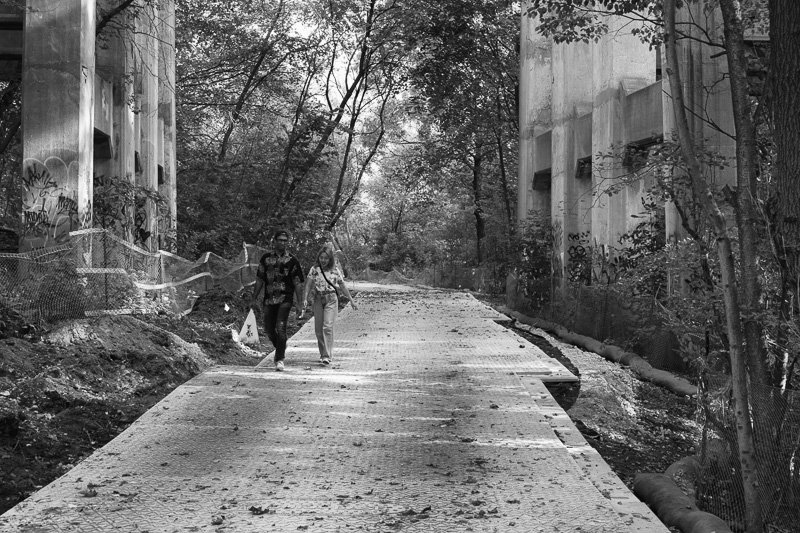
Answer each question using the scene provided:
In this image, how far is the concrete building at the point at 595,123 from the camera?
52.7 ft

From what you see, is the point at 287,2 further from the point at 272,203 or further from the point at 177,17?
the point at 272,203

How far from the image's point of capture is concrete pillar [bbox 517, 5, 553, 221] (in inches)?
1288

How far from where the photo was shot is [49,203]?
1559 cm

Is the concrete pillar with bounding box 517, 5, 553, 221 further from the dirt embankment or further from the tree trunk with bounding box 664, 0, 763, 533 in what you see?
the tree trunk with bounding box 664, 0, 763, 533

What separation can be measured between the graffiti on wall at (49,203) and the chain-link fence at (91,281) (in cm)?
99

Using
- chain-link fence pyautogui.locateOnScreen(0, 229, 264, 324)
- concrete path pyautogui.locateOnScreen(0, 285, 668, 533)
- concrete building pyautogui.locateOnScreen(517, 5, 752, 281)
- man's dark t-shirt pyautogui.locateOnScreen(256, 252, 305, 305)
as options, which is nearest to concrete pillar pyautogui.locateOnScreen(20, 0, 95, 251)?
chain-link fence pyautogui.locateOnScreen(0, 229, 264, 324)

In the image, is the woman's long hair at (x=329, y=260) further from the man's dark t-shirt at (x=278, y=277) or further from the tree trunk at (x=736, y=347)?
the tree trunk at (x=736, y=347)

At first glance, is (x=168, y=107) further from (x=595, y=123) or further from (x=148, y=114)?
(x=595, y=123)

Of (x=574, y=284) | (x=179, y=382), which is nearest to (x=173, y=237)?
(x=574, y=284)

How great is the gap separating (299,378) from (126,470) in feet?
15.4

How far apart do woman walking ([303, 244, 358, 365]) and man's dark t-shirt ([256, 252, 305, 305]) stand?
1.07 feet

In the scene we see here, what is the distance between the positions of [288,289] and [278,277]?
22 cm

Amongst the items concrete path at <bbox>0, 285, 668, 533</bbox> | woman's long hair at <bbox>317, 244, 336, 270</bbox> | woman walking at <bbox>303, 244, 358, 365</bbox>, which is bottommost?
concrete path at <bbox>0, 285, 668, 533</bbox>

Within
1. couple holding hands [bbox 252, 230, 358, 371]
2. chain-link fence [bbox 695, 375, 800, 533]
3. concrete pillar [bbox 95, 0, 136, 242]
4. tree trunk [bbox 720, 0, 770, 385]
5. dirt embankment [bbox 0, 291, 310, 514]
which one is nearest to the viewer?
chain-link fence [bbox 695, 375, 800, 533]
